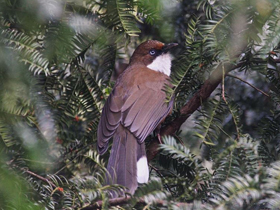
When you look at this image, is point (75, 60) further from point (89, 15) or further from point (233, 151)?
point (233, 151)

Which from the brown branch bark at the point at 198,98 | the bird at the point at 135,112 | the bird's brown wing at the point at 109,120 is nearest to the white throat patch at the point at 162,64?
the bird at the point at 135,112

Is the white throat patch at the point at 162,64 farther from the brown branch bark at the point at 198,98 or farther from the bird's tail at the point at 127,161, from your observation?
the brown branch bark at the point at 198,98

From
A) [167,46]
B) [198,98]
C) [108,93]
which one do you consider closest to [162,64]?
[167,46]

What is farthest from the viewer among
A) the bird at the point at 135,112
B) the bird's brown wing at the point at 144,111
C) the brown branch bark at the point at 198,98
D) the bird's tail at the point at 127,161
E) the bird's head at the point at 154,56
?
the bird's head at the point at 154,56

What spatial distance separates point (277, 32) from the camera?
6.48ft

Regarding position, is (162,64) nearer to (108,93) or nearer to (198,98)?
(108,93)

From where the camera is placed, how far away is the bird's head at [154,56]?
11.8 ft

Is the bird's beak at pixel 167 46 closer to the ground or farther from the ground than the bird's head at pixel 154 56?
farther from the ground

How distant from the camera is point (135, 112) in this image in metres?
3.29

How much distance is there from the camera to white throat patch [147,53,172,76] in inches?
147

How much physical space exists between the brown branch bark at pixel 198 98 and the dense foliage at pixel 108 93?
0.7 inches

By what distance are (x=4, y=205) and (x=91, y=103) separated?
159 cm

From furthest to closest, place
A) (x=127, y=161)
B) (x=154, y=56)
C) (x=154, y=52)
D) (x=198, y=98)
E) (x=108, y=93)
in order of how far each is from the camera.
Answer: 1. (x=154, y=56)
2. (x=154, y=52)
3. (x=108, y=93)
4. (x=127, y=161)
5. (x=198, y=98)

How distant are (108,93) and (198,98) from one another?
2.65ft
